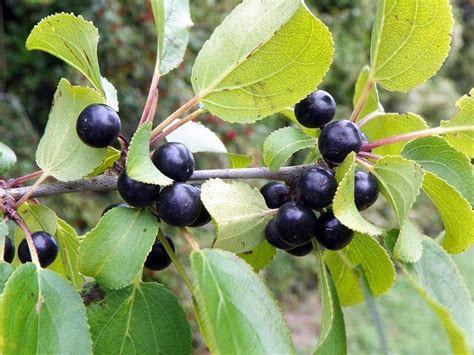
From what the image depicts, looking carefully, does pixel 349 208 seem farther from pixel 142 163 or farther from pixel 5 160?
pixel 5 160

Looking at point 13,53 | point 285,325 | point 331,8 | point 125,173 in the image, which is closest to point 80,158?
point 125,173

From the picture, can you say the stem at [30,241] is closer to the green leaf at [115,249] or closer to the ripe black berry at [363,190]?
the green leaf at [115,249]

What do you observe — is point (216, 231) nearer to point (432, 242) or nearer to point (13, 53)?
point (432, 242)

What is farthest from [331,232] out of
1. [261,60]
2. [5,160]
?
[5,160]

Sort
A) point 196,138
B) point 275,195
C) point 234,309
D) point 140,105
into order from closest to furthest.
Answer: point 234,309 → point 275,195 → point 196,138 → point 140,105

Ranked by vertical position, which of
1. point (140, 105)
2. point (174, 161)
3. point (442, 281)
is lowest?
point (140, 105)

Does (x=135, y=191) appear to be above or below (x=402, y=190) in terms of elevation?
above

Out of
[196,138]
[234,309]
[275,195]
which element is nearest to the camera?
[234,309]
